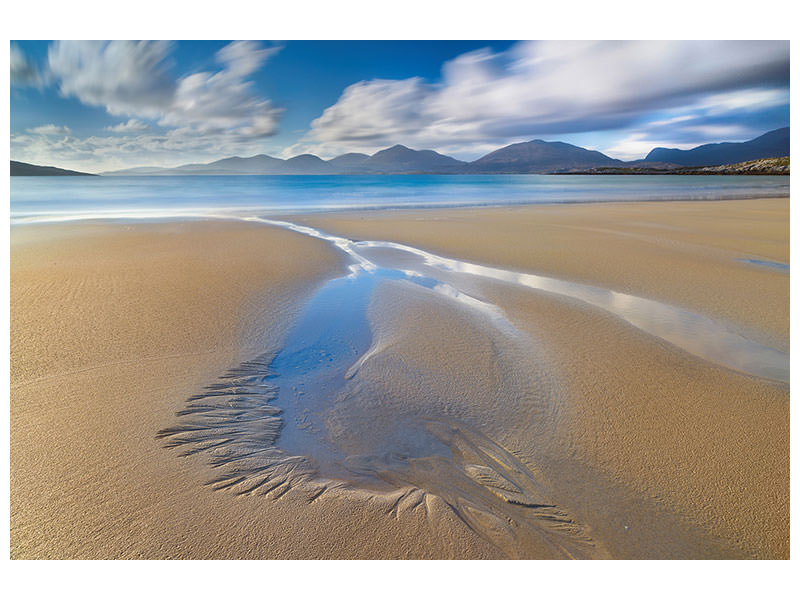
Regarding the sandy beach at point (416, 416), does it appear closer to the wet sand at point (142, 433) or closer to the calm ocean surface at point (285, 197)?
the wet sand at point (142, 433)

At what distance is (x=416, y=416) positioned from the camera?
3369mm

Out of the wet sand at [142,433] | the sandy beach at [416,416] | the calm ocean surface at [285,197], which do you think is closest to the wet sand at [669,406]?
the sandy beach at [416,416]

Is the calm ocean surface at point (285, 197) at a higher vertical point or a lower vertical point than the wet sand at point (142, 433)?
higher

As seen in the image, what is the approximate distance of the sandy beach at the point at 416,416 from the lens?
7.47ft

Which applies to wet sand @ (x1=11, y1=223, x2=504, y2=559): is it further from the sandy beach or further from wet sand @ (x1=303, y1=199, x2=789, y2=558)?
wet sand @ (x1=303, y1=199, x2=789, y2=558)

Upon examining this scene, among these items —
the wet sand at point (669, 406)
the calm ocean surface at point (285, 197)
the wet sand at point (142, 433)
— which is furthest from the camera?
the calm ocean surface at point (285, 197)

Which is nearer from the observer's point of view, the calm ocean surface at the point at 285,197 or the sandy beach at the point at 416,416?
the sandy beach at the point at 416,416

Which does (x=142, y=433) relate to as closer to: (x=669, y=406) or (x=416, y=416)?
(x=416, y=416)

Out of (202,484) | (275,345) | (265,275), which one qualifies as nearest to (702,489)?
(202,484)

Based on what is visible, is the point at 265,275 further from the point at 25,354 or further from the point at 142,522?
the point at 142,522

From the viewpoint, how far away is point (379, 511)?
2391 mm

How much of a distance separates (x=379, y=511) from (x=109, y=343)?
361cm

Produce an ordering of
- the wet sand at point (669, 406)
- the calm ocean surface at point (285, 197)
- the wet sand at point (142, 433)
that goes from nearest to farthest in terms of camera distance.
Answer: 1. the wet sand at point (142, 433)
2. the wet sand at point (669, 406)
3. the calm ocean surface at point (285, 197)

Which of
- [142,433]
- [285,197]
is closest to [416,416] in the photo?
[142,433]
